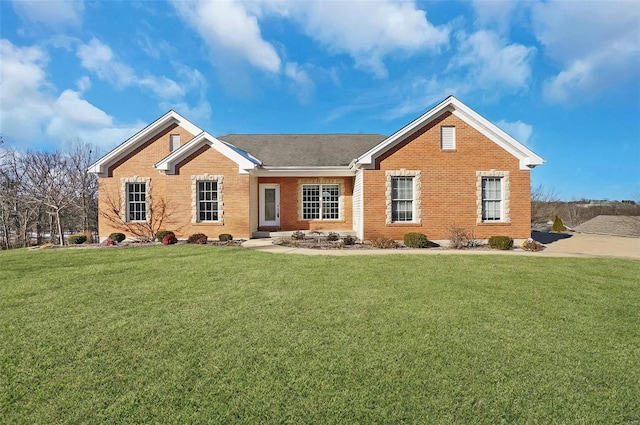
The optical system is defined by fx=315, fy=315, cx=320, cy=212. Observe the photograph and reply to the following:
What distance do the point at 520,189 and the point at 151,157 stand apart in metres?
18.6

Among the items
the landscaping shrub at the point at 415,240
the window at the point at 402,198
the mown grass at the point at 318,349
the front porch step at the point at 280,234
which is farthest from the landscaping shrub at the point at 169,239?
the landscaping shrub at the point at 415,240

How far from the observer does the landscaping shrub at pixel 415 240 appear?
540 inches

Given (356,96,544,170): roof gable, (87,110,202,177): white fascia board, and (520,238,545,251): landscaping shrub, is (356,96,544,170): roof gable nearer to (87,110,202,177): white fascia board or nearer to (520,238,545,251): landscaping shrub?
(520,238,545,251): landscaping shrub

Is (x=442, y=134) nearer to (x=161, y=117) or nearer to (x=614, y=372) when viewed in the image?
(x=614, y=372)

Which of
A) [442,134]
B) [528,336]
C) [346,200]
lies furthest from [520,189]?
[528,336]

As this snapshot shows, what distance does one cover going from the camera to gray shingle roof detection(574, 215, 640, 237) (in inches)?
742

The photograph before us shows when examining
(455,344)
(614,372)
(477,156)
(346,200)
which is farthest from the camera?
(346,200)

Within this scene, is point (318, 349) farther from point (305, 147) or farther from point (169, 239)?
point (305, 147)

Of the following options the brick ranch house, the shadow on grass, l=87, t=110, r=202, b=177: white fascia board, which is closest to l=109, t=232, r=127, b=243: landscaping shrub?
the brick ranch house

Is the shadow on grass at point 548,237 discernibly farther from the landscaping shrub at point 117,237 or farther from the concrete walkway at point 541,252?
the landscaping shrub at point 117,237

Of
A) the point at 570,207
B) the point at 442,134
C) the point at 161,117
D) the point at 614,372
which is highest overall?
the point at 161,117

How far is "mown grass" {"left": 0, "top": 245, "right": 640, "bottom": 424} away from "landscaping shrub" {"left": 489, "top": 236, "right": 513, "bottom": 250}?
5.42 metres

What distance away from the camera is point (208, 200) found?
15.7 m

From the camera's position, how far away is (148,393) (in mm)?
3197
